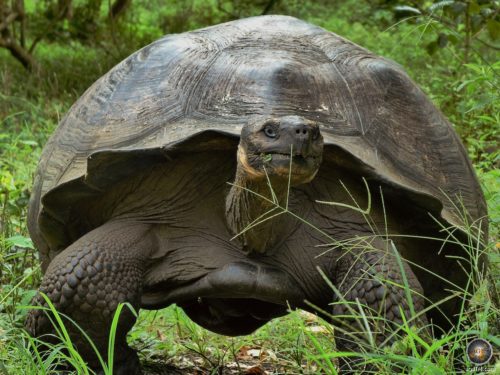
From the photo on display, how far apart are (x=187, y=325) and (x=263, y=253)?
97 centimetres

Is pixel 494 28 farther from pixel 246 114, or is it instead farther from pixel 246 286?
pixel 246 286

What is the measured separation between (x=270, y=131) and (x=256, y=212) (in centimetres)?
35

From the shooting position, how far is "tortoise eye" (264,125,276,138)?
2.66 m

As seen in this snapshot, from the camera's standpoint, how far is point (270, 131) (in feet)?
8.74

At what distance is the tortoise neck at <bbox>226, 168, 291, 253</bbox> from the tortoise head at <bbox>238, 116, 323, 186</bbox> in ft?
0.20

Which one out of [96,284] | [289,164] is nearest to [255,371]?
[96,284]

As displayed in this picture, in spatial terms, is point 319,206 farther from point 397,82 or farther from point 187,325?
point 187,325

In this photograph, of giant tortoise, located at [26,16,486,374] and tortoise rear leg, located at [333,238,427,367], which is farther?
giant tortoise, located at [26,16,486,374]

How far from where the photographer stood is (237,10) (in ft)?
36.5

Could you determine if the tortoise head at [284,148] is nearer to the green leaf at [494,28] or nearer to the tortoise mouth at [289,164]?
the tortoise mouth at [289,164]

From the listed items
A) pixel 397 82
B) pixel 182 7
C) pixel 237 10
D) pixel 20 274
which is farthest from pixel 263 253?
pixel 182 7

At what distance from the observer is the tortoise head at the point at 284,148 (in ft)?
8.55

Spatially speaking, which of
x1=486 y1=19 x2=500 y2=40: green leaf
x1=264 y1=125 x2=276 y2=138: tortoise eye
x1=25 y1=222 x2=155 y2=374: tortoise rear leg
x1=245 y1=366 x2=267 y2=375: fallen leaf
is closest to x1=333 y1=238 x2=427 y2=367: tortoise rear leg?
x1=264 y1=125 x2=276 y2=138: tortoise eye

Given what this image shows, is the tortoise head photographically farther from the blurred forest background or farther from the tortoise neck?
the blurred forest background
